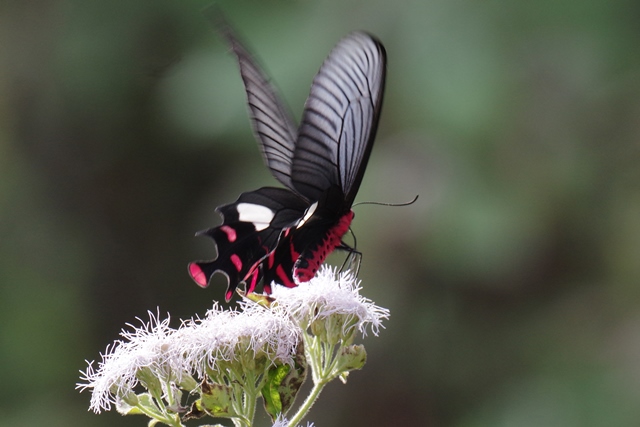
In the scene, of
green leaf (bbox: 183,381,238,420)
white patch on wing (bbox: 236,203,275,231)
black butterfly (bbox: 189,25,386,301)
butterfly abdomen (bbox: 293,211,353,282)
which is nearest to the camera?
green leaf (bbox: 183,381,238,420)

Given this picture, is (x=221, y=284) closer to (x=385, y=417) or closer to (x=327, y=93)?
(x=385, y=417)

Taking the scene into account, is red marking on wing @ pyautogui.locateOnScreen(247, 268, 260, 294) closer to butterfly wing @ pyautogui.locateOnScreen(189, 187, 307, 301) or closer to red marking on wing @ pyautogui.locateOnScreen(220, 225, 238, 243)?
butterfly wing @ pyautogui.locateOnScreen(189, 187, 307, 301)

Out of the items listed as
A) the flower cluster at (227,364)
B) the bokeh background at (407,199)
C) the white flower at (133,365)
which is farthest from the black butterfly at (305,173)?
the bokeh background at (407,199)

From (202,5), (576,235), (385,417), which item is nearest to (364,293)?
(385,417)

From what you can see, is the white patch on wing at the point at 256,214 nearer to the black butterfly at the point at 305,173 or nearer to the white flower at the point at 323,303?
the black butterfly at the point at 305,173

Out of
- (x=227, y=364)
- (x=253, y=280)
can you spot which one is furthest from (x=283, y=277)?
(x=227, y=364)

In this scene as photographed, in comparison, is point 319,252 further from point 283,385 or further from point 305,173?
point 283,385

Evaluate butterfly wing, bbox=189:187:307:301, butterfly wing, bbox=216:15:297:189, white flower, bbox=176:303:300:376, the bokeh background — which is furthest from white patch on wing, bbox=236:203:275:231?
the bokeh background
